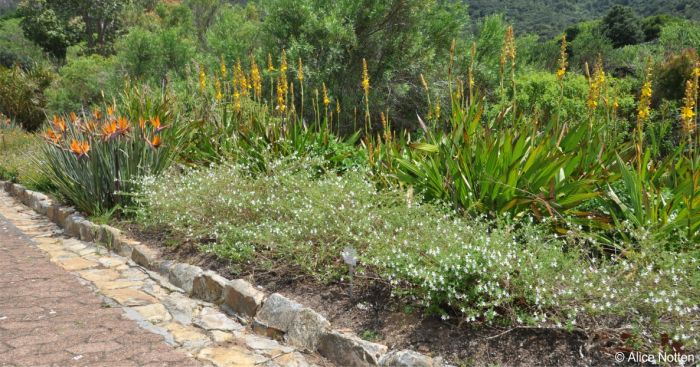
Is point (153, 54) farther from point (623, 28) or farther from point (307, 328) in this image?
point (623, 28)

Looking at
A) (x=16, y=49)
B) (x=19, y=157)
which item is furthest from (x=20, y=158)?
(x=16, y=49)

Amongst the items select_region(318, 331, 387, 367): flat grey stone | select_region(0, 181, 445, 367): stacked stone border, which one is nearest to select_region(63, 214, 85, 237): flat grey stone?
select_region(0, 181, 445, 367): stacked stone border

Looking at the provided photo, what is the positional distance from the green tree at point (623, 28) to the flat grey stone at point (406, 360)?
936 inches

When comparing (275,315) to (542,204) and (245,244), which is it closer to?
(245,244)

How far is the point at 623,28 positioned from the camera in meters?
24.3

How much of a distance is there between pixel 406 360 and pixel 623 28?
83.3 feet

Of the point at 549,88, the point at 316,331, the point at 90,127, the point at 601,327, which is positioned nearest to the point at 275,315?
the point at 316,331

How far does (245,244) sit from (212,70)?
6.77 m

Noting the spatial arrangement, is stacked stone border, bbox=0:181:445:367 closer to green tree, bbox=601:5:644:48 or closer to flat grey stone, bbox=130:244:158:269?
flat grey stone, bbox=130:244:158:269

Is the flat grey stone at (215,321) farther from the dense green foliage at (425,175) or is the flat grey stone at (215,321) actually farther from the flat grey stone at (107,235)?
the flat grey stone at (107,235)

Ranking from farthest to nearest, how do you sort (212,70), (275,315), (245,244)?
1. (212,70)
2. (245,244)
3. (275,315)

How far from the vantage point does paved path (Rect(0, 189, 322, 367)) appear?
326cm

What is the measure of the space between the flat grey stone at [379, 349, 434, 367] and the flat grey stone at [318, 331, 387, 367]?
0.23 ft

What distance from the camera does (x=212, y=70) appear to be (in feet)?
33.9
